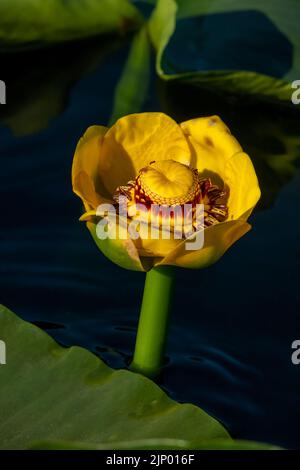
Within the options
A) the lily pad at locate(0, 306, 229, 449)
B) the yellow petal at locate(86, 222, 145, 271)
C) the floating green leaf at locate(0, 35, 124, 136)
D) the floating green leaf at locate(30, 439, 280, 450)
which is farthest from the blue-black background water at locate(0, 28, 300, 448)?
the floating green leaf at locate(30, 439, 280, 450)

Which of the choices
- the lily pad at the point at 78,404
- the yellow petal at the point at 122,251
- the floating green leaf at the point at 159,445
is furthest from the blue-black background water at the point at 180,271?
the floating green leaf at the point at 159,445

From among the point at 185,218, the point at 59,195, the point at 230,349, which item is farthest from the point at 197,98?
the point at 185,218

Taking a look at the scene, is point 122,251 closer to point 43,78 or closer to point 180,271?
point 180,271

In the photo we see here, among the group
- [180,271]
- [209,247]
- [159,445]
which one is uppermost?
[209,247]

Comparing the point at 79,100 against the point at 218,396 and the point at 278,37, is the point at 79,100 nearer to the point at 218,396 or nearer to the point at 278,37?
the point at 278,37

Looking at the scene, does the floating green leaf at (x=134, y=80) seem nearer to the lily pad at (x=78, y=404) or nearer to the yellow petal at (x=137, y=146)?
the yellow petal at (x=137, y=146)

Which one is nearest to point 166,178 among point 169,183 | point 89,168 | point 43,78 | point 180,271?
point 169,183
